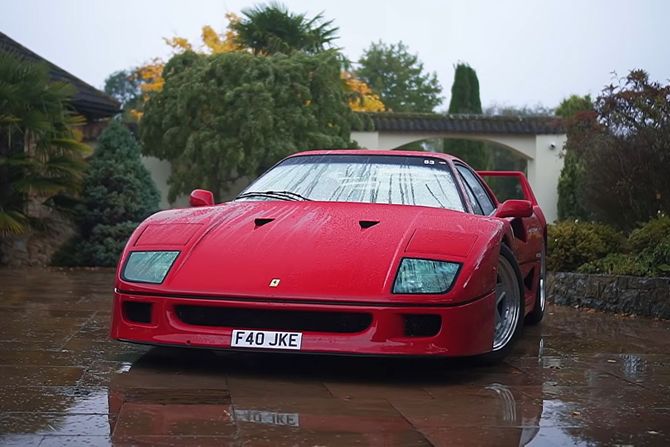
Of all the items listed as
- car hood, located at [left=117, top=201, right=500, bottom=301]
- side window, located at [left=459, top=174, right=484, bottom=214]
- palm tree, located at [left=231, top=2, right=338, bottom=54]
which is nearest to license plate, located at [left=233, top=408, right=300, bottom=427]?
car hood, located at [left=117, top=201, right=500, bottom=301]

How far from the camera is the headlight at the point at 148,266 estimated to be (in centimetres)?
474

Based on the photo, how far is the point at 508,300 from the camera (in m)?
5.44

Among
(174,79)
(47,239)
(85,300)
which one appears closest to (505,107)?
(174,79)

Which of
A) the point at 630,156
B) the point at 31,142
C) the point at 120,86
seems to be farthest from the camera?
the point at 120,86

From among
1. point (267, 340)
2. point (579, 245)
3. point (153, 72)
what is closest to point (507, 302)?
point (267, 340)

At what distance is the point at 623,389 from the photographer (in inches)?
176

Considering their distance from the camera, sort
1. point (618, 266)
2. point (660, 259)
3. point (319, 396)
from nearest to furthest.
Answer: point (319, 396) < point (660, 259) < point (618, 266)

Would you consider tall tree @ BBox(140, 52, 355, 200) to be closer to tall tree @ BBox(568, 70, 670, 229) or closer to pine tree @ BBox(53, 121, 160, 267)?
pine tree @ BBox(53, 121, 160, 267)

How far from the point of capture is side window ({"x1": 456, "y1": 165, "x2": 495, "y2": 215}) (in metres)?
6.07

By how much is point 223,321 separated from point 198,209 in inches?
43.4

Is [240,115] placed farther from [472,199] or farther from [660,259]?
[472,199]

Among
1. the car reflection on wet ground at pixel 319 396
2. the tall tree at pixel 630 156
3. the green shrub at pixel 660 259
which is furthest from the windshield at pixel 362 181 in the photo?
the tall tree at pixel 630 156

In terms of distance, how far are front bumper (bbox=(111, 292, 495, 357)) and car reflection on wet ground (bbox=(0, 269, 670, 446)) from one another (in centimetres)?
17

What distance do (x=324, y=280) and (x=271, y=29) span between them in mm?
20728
